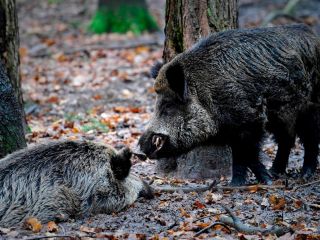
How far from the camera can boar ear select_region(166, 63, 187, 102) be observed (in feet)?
23.9

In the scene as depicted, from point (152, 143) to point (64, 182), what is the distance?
148 cm

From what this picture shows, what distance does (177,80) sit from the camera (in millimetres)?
7363

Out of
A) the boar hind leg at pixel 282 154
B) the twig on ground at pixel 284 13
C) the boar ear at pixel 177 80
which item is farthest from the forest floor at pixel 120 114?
the boar ear at pixel 177 80

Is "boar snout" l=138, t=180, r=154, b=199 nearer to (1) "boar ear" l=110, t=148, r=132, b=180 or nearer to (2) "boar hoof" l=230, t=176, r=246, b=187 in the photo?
(1) "boar ear" l=110, t=148, r=132, b=180

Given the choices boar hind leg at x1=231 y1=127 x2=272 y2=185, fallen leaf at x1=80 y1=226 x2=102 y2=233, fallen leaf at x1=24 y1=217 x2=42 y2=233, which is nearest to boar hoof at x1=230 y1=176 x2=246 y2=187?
boar hind leg at x1=231 y1=127 x2=272 y2=185

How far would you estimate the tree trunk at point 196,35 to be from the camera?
793 centimetres

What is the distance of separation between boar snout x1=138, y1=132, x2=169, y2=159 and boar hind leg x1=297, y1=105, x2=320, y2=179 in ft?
5.94

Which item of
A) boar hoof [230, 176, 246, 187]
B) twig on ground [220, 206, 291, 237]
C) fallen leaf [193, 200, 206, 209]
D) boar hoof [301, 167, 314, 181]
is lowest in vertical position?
boar hoof [301, 167, 314, 181]

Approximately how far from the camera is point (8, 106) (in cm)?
722

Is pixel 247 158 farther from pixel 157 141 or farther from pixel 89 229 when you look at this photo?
pixel 89 229

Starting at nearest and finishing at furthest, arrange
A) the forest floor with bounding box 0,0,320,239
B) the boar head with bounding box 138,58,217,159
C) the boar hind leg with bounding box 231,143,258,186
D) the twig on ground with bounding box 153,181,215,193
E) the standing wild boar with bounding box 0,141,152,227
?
the forest floor with bounding box 0,0,320,239 → the standing wild boar with bounding box 0,141,152,227 → the twig on ground with bounding box 153,181,215,193 → the boar head with bounding box 138,58,217,159 → the boar hind leg with bounding box 231,143,258,186

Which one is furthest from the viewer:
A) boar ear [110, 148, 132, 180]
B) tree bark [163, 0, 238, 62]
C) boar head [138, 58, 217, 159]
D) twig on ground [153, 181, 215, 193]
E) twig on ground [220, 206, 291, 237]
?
tree bark [163, 0, 238, 62]

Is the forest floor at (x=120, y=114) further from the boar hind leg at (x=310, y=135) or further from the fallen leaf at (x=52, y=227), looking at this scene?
the boar hind leg at (x=310, y=135)

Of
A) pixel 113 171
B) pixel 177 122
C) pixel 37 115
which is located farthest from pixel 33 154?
pixel 37 115
